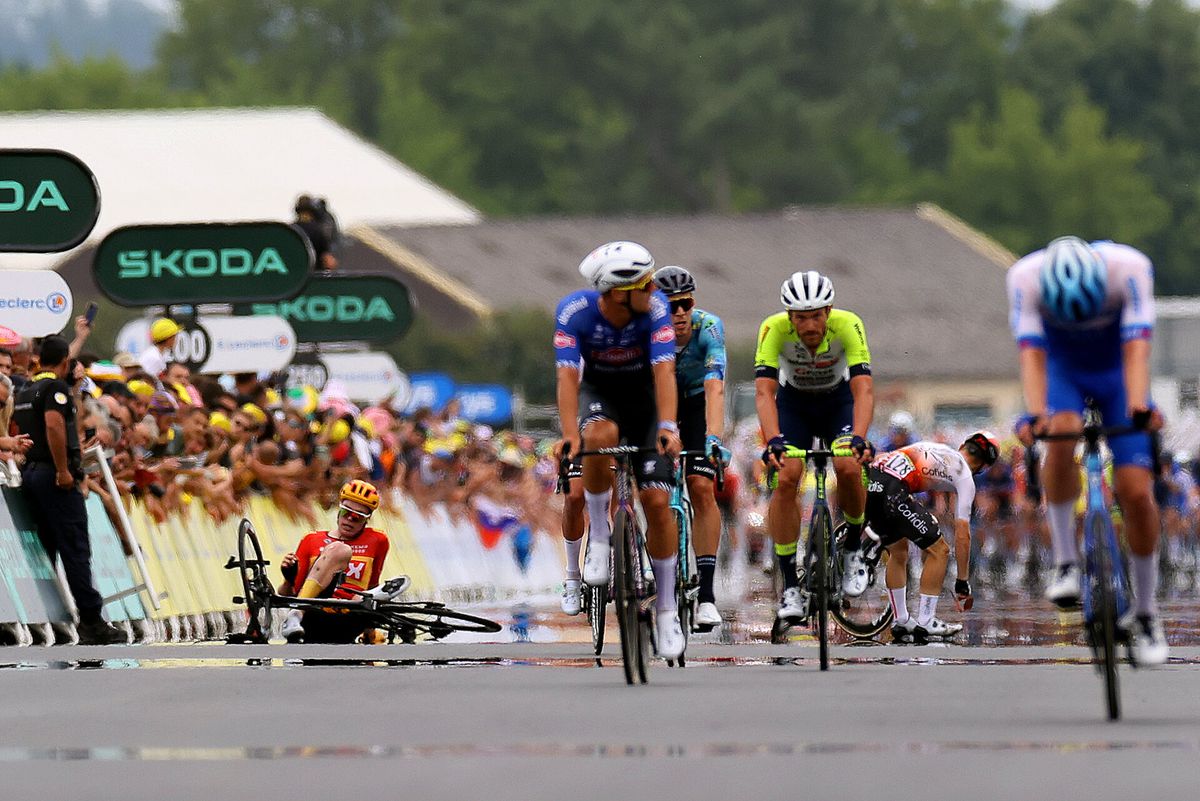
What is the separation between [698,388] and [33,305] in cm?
476

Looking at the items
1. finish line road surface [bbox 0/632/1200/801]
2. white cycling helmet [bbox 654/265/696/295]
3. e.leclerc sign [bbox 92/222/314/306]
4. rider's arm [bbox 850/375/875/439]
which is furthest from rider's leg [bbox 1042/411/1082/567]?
e.leclerc sign [bbox 92/222/314/306]

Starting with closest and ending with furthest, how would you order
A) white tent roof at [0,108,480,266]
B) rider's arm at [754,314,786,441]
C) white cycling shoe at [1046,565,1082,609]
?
white cycling shoe at [1046,565,1082,609], rider's arm at [754,314,786,441], white tent roof at [0,108,480,266]

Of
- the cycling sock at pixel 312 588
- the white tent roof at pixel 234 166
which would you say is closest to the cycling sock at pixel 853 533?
the cycling sock at pixel 312 588

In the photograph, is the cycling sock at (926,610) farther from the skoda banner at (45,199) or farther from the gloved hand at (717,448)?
the skoda banner at (45,199)

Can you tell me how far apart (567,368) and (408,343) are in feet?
183

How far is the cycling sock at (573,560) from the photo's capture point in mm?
14134

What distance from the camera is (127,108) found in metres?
109

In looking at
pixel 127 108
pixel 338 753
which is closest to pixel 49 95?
pixel 127 108

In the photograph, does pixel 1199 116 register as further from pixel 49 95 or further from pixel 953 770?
pixel 953 770

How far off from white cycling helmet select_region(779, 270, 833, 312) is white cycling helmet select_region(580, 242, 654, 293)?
227cm

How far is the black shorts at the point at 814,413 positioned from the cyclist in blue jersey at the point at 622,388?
2448mm

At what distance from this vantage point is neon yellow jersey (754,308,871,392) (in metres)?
14.8

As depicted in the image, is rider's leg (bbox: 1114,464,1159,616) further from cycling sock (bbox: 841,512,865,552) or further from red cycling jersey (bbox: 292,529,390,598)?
red cycling jersey (bbox: 292,529,390,598)

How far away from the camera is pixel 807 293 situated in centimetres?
1463
